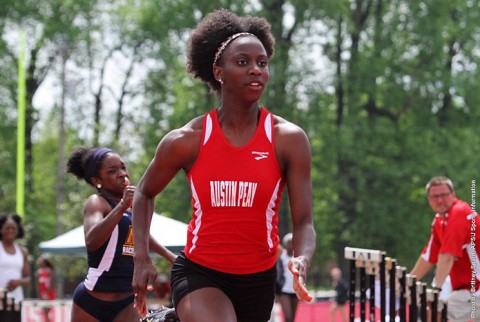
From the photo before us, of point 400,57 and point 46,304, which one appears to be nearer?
point 46,304

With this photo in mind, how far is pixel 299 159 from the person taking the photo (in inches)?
206

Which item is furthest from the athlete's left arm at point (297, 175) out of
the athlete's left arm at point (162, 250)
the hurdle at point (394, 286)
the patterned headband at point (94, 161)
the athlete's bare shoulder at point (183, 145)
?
the hurdle at point (394, 286)

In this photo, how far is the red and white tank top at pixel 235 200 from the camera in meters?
5.18

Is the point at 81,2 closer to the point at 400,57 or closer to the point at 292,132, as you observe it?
the point at 400,57

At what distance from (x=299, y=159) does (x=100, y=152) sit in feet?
9.65


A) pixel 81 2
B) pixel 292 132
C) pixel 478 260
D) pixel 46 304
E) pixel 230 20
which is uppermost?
pixel 81 2

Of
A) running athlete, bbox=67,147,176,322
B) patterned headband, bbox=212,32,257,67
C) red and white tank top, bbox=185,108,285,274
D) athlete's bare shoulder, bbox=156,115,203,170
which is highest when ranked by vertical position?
patterned headband, bbox=212,32,257,67

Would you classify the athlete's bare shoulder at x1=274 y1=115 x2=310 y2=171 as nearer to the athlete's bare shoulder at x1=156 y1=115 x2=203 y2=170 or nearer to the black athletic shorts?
the athlete's bare shoulder at x1=156 y1=115 x2=203 y2=170

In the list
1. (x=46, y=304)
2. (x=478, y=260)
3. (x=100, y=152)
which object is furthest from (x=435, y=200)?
(x=46, y=304)

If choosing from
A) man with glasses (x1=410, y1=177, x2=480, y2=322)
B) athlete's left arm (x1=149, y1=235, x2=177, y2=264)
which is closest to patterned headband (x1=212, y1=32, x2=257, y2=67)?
athlete's left arm (x1=149, y1=235, x2=177, y2=264)

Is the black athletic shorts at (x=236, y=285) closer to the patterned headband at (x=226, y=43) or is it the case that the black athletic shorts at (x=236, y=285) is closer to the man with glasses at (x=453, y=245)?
the patterned headband at (x=226, y=43)

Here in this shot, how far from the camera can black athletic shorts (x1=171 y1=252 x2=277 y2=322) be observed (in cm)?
527

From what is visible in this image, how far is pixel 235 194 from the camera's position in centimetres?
516

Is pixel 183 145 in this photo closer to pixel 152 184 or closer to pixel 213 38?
pixel 152 184
